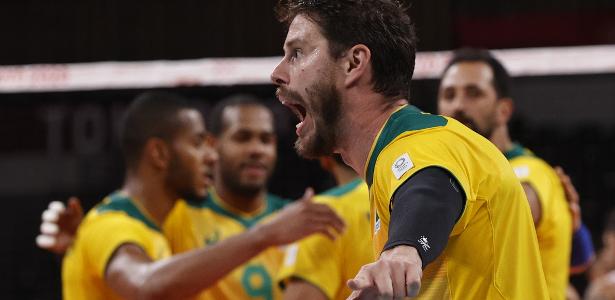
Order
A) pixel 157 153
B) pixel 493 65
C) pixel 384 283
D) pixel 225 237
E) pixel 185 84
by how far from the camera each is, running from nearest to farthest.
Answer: pixel 384 283 → pixel 493 65 → pixel 157 153 → pixel 225 237 → pixel 185 84

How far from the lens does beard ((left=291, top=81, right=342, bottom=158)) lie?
2203 millimetres

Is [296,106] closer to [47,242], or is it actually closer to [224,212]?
[47,242]

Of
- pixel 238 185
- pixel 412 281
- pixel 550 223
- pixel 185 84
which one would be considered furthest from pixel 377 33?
pixel 185 84

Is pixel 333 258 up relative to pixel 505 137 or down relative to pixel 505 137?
down

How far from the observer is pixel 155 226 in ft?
14.6

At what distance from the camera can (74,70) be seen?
11852 millimetres

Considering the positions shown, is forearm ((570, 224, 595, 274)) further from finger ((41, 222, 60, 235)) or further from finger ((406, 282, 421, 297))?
finger ((406, 282, 421, 297))

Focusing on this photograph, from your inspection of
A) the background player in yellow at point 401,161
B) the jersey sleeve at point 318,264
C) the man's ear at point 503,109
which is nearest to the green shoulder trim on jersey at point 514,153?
the man's ear at point 503,109

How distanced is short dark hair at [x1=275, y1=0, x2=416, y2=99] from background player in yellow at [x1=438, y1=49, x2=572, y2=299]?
6.33 ft

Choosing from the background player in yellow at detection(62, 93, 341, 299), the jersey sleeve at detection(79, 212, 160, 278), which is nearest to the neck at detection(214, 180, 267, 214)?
the background player in yellow at detection(62, 93, 341, 299)

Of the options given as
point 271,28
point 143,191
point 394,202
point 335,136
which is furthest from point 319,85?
point 271,28

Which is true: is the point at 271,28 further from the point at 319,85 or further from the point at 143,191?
the point at 319,85

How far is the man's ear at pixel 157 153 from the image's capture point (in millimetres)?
4727

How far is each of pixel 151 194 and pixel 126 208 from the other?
0.25 m
